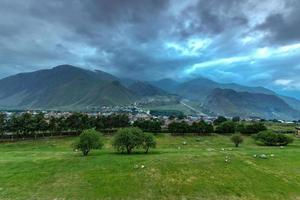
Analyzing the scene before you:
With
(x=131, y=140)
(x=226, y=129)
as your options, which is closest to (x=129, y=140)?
(x=131, y=140)

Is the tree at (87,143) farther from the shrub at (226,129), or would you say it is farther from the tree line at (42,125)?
the shrub at (226,129)

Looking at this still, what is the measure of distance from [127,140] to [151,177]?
1177 inches

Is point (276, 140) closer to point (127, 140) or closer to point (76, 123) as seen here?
point (127, 140)

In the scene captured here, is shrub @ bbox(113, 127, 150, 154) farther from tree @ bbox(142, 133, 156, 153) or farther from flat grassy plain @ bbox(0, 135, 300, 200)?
flat grassy plain @ bbox(0, 135, 300, 200)

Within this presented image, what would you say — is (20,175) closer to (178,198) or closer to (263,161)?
(178,198)

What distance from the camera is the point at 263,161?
9506 centimetres

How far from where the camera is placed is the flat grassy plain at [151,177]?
68.6 meters

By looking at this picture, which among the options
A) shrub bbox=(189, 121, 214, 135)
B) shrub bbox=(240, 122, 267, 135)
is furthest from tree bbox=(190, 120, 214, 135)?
shrub bbox=(240, 122, 267, 135)

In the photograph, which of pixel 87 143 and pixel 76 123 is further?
pixel 76 123

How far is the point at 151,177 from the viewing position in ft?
250

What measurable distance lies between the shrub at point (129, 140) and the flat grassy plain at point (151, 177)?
11322 millimetres

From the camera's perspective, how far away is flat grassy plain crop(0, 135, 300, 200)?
68562mm

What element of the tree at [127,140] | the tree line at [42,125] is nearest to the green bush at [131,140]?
the tree at [127,140]

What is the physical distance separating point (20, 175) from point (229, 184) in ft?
158
